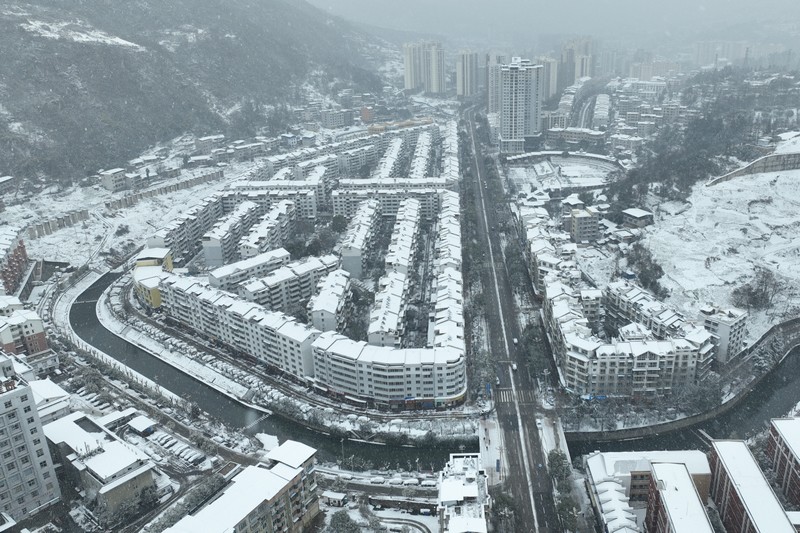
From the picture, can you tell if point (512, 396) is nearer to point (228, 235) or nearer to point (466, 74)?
point (228, 235)

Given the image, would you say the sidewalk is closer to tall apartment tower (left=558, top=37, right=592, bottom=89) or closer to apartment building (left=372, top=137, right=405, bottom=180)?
apartment building (left=372, top=137, right=405, bottom=180)

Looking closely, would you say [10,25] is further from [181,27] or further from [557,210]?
[557,210]

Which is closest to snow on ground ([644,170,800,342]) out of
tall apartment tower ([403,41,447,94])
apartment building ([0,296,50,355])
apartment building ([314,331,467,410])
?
apartment building ([314,331,467,410])

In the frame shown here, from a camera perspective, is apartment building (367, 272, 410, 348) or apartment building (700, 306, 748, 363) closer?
apartment building (700, 306, 748, 363)

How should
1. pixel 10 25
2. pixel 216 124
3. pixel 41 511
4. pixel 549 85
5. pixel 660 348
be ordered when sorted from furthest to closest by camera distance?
pixel 549 85, pixel 216 124, pixel 10 25, pixel 660 348, pixel 41 511

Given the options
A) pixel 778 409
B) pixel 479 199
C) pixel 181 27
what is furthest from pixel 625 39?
pixel 778 409

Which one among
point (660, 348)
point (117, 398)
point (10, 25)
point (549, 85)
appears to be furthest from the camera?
point (549, 85)

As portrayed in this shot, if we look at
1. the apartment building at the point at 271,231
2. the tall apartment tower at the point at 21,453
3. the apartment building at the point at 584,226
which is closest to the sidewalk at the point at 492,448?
the tall apartment tower at the point at 21,453
